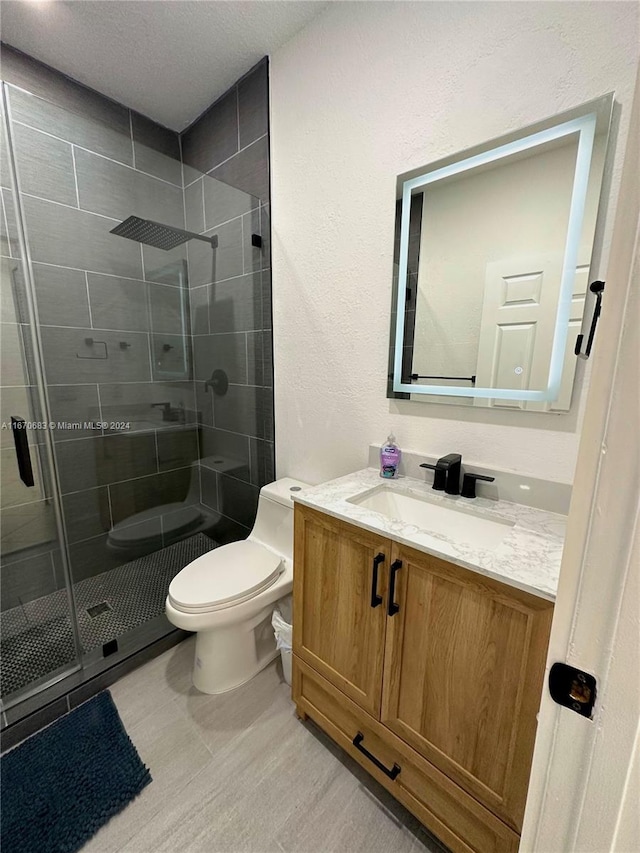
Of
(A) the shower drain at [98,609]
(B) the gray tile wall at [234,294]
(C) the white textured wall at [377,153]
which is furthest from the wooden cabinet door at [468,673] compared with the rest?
(A) the shower drain at [98,609]

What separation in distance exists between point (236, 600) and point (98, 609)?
3.33 feet

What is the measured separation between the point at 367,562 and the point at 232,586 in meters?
0.65

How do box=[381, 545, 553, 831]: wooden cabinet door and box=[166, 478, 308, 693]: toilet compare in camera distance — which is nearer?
box=[381, 545, 553, 831]: wooden cabinet door

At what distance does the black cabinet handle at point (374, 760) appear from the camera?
3.35 ft

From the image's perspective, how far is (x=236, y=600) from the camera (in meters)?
1.33

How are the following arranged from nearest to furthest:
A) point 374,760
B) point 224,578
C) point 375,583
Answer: point 375,583
point 374,760
point 224,578

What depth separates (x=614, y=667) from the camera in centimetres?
36

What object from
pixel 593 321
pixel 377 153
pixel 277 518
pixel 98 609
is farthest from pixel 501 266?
pixel 98 609

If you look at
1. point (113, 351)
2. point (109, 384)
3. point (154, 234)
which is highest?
point (154, 234)

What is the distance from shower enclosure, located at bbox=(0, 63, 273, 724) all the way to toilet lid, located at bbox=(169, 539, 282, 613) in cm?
48

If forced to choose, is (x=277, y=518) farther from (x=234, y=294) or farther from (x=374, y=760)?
(x=234, y=294)

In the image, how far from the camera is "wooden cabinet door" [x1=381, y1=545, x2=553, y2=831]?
750 millimetres

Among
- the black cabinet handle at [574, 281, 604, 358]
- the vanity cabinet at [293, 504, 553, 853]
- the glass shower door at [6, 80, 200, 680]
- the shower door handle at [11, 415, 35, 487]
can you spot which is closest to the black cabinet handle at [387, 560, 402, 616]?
the vanity cabinet at [293, 504, 553, 853]

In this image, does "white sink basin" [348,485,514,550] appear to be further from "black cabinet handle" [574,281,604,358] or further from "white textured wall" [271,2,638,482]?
"black cabinet handle" [574,281,604,358]
